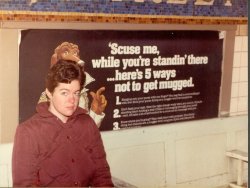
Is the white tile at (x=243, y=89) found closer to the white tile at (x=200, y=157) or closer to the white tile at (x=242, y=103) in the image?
the white tile at (x=242, y=103)

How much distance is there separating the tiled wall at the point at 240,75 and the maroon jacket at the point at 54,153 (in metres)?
→ 1.24

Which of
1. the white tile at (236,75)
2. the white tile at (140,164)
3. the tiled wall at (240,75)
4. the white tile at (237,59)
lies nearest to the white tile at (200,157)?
the white tile at (140,164)

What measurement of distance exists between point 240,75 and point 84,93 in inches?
50.3

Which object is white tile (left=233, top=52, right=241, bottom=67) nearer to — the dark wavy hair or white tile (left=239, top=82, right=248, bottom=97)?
white tile (left=239, top=82, right=248, bottom=97)

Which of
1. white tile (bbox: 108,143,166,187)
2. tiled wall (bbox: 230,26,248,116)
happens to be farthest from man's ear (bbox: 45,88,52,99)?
tiled wall (bbox: 230,26,248,116)

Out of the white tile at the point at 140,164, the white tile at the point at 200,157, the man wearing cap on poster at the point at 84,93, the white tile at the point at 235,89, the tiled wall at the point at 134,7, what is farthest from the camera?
the white tile at the point at 235,89

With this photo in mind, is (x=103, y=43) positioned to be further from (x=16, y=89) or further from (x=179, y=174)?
(x=179, y=174)

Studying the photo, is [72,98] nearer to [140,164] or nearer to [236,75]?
[140,164]

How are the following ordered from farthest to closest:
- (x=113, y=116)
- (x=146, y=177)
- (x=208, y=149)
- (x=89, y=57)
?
(x=208, y=149) → (x=146, y=177) → (x=113, y=116) → (x=89, y=57)

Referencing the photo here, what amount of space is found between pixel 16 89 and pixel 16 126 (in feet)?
0.72

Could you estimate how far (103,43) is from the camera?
2.48 meters

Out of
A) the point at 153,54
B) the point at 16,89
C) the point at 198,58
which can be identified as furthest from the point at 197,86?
the point at 16,89

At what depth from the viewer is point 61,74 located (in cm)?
229

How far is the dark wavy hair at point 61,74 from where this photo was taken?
7.48 feet
